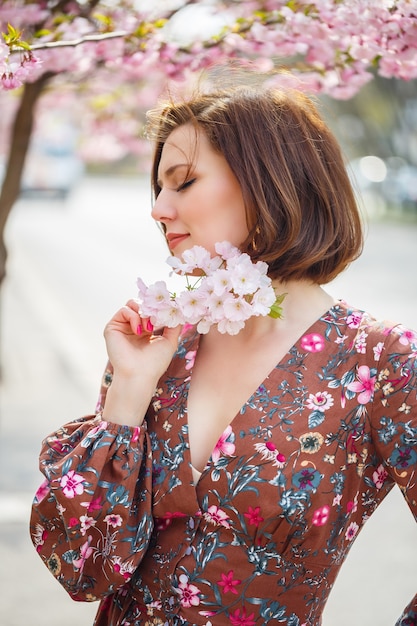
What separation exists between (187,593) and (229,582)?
9 cm

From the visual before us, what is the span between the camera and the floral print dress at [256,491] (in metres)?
1.55

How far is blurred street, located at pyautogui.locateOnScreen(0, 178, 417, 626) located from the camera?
11.8 feet

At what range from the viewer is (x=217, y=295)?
160cm

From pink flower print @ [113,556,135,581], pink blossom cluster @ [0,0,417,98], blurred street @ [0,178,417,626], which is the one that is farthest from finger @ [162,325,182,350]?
blurred street @ [0,178,417,626]

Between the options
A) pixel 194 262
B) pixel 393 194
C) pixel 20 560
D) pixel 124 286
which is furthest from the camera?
pixel 393 194

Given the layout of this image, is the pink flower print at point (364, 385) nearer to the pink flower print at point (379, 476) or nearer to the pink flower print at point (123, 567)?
the pink flower print at point (379, 476)

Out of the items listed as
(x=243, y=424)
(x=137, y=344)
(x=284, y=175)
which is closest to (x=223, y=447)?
(x=243, y=424)

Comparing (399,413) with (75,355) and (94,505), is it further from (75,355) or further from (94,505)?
(75,355)

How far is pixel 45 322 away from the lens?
9.41m

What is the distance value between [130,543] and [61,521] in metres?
0.16

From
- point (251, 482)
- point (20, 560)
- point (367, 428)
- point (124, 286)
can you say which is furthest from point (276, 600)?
point (124, 286)

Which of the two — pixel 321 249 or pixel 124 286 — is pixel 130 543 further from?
pixel 124 286

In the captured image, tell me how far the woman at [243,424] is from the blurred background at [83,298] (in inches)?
11.7

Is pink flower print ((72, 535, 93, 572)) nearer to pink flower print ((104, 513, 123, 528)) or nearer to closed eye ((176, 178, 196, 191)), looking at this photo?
pink flower print ((104, 513, 123, 528))
